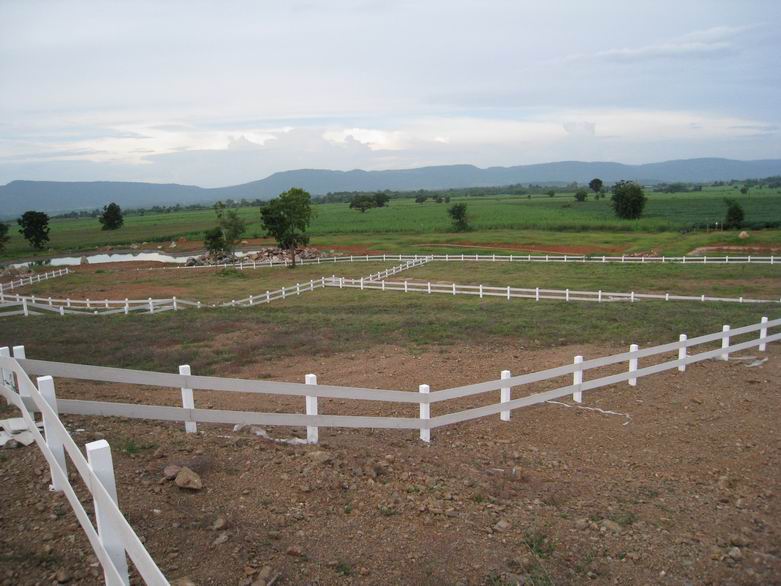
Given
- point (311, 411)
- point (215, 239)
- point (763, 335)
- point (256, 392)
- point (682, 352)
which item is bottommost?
point (763, 335)

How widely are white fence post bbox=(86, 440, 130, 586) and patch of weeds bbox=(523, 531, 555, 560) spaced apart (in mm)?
A: 3830

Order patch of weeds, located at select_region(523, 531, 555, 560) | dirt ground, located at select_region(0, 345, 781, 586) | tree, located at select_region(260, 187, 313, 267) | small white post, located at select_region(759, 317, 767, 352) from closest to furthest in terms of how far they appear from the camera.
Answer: dirt ground, located at select_region(0, 345, 781, 586)
patch of weeds, located at select_region(523, 531, 555, 560)
small white post, located at select_region(759, 317, 767, 352)
tree, located at select_region(260, 187, 313, 267)

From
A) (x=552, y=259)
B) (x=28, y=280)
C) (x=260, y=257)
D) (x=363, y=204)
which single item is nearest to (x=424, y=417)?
(x=552, y=259)

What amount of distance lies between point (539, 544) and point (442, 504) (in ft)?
3.74

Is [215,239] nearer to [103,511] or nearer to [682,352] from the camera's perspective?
[682,352]

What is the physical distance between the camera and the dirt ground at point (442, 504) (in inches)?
213

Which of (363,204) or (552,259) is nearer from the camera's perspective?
(552,259)

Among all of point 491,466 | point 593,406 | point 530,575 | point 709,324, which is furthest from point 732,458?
point 709,324

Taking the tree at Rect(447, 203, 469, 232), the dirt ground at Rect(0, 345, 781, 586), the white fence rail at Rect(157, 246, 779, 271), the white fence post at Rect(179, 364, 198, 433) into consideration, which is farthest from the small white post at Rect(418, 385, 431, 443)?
the tree at Rect(447, 203, 469, 232)

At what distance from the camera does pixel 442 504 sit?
6887mm

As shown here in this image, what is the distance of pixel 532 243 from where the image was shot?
235 ft

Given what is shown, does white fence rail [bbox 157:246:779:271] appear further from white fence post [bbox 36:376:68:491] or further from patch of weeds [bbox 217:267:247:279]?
white fence post [bbox 36:376:68:491]

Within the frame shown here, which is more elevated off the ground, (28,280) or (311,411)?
(311,411)

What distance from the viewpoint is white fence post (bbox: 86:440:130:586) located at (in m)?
4.15
